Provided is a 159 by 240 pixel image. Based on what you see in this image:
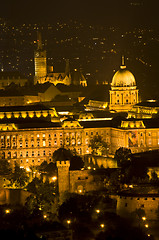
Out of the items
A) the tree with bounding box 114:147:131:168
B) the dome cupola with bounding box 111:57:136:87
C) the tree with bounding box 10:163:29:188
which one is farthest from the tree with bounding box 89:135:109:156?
the dome cupola with bounding box 111:57:136:87

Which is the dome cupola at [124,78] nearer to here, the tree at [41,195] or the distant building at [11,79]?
the distant building at [11,79]

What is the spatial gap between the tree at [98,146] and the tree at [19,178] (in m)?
9.92

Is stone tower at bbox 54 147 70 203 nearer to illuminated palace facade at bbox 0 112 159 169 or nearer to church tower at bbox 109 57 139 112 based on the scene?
illuminated palace facade at bbox 0 112 159 169

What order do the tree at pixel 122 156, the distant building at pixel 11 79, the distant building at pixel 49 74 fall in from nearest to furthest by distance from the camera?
the tree at pixel 122 156 → the distant building at pixel 49 74 → the distant building at pixel 11 79

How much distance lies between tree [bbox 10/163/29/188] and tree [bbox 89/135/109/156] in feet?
32.5

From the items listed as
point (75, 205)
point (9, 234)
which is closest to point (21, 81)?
point (75, 205)

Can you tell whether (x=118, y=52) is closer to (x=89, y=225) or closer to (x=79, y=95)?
(x=79, y=95)

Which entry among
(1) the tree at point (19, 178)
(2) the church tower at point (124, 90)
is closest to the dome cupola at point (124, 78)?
(2) the church tower at point (124, 90)

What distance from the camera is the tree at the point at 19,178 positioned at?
96.4 m

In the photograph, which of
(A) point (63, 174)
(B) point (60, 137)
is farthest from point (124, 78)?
(A) point (63, 174)

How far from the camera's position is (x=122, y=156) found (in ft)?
333

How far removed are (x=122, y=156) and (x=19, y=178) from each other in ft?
28.1

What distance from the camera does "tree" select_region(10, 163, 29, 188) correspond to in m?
96.4

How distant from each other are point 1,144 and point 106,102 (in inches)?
976
